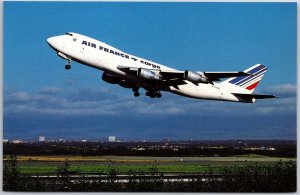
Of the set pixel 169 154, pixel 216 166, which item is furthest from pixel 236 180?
pixel 169 154

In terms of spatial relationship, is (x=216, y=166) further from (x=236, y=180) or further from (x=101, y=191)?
(x=101, y=191)

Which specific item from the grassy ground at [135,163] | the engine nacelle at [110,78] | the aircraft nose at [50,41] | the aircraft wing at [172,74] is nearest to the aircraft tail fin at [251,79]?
the aircraft wing at [172,74]

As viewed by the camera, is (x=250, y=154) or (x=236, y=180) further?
(x=250, y=154)

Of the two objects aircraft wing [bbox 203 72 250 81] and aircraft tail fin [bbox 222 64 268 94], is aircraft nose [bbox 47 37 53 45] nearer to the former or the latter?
aircraft wing [bbox 203 72 250 81]

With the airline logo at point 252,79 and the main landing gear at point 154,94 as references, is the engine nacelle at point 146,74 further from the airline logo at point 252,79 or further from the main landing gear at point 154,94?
the airline logo at point 252,79

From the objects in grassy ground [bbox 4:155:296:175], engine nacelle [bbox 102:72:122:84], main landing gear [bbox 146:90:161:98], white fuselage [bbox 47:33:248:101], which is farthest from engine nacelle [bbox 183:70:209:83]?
grassy ground [bbox 4:155:296:175]

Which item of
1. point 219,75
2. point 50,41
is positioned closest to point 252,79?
point 219,75

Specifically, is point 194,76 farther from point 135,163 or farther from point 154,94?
point 135,163
